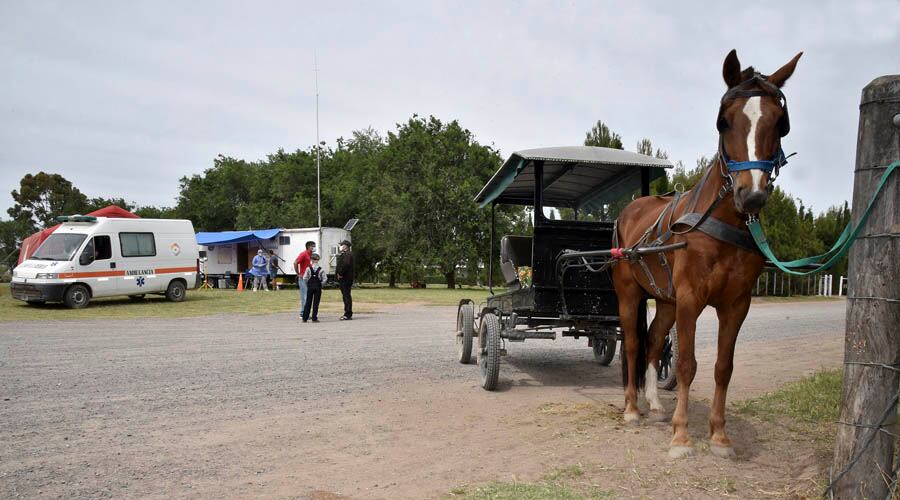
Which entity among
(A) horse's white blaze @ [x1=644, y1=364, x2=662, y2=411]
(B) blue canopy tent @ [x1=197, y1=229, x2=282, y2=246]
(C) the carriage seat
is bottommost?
(A) horse's white blaze @ [x1=644, y1=364, x2=662, y2=411]

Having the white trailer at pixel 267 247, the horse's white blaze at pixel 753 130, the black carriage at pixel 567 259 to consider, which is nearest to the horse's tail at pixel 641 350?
the black carriage at pixel 567 259

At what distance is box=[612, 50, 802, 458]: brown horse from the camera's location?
388 centimetres

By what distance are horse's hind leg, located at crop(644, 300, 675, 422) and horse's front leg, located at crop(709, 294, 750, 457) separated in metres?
1.26

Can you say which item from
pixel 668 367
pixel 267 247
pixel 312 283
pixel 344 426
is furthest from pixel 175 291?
pixel 668 367

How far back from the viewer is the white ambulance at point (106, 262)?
17.1 metres

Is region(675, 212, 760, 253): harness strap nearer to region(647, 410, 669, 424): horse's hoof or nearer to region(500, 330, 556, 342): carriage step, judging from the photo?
region(647, 410, 669, 424): horse's hoof

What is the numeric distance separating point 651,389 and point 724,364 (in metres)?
1.57

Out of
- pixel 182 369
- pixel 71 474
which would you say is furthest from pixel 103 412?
pixel 182 369

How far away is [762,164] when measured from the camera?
3.79 m

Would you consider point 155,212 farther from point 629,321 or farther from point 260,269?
point 629,321

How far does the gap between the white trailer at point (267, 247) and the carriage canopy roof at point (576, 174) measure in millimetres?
22648

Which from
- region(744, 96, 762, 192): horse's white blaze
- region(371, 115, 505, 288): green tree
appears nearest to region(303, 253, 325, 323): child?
region(744, 96, 762, 192): horse's white blaze

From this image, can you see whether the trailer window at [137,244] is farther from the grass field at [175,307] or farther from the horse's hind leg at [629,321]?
the horse's hind leg at [629,321]

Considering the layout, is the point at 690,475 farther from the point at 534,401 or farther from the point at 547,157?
the point at 547,157
